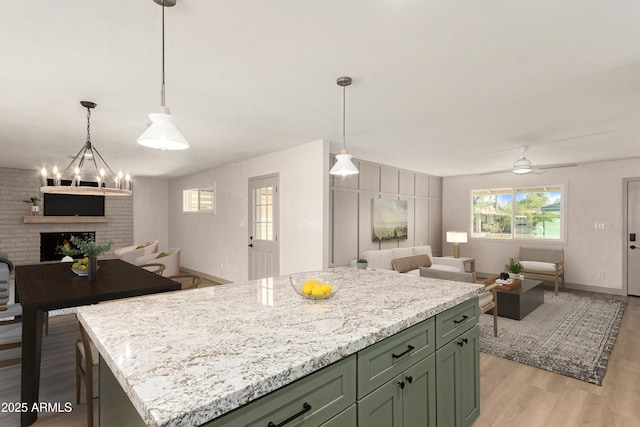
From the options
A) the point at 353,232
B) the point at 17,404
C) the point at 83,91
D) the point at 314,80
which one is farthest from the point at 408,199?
the point at 17,404

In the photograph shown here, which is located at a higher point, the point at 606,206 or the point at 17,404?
the point at 606,206

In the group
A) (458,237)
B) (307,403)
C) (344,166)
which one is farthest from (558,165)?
(307,403)

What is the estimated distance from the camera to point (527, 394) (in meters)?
2.50

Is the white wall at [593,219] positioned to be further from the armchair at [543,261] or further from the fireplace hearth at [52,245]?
the fireplace hearth at [52,245]

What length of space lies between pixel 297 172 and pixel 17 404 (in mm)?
3598

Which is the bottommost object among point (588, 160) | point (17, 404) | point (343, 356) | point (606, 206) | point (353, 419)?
point (17, 404)

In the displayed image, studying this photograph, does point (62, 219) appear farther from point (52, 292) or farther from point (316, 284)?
point (316, 284)

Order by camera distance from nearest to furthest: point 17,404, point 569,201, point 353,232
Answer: point 17,404, point 353,232, point 569,201

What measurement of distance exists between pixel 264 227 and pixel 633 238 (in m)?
6.26

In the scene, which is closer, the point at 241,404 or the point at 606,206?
the point at 241,404

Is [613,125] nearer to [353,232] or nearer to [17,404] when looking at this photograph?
[353,232]

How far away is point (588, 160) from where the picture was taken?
5.68m

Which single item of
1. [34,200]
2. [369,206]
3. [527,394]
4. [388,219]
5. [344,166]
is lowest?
[527,394]

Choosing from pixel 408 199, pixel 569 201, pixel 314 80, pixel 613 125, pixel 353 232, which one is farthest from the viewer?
pixel 408 199
